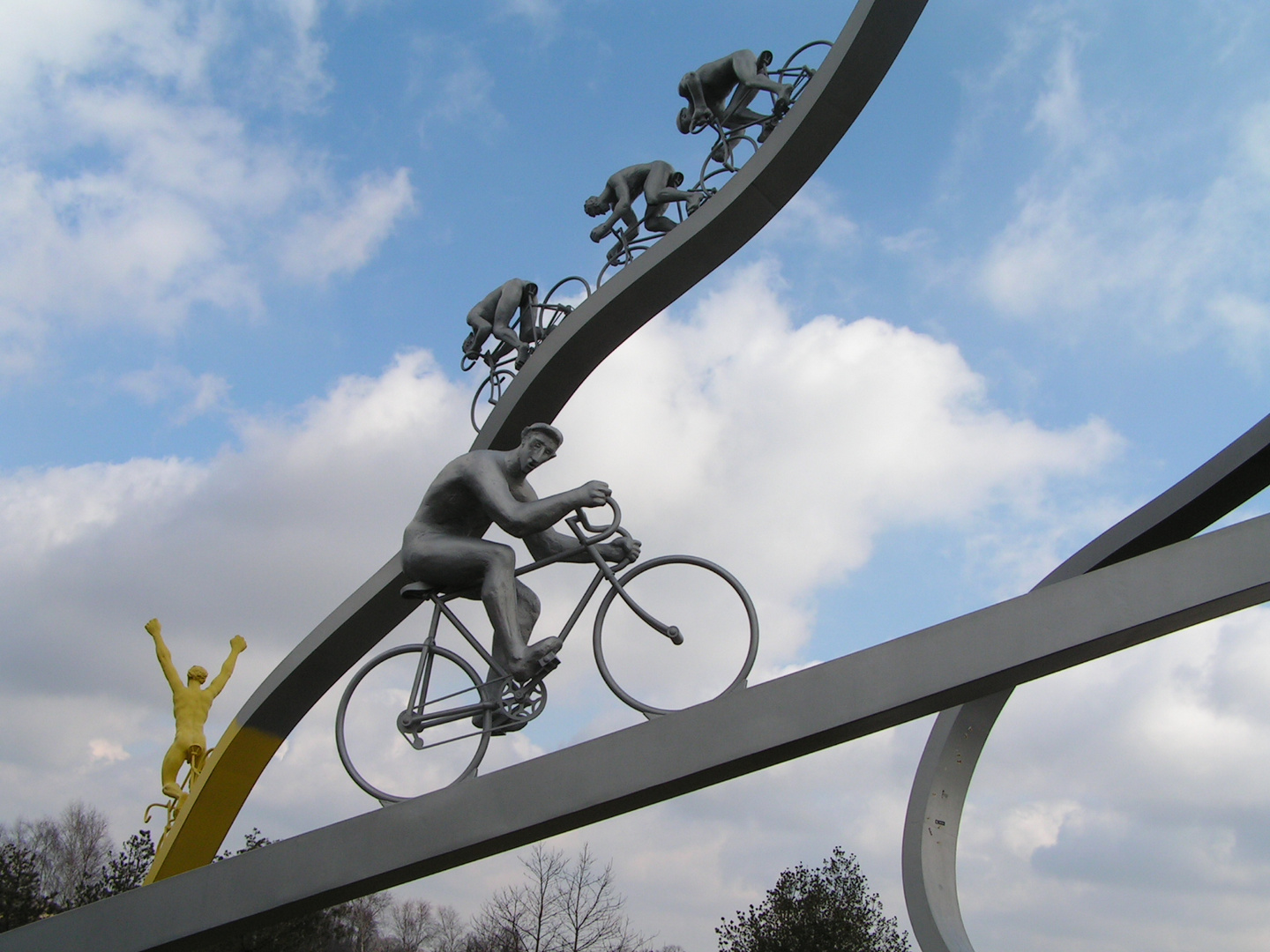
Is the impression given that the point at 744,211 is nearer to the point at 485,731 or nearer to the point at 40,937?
the point at 485,731

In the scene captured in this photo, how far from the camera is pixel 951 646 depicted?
505cm

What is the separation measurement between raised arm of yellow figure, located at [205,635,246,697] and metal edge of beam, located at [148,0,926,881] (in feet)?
2.21

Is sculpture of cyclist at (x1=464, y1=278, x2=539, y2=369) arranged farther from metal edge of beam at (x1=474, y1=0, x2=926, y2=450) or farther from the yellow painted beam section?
the yellow painted beam section

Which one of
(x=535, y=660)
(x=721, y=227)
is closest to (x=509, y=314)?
(x=721, y=227)

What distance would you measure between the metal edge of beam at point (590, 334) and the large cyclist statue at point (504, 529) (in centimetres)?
445

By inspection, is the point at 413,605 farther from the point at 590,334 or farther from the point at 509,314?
the point at 590,334

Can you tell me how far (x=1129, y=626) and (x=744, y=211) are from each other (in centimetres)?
641

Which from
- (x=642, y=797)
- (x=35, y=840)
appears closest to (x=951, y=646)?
(x=642, y=797)

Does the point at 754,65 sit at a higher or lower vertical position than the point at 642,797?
higher

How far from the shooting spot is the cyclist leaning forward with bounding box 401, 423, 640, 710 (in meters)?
6.08

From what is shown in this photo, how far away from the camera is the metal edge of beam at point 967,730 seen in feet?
28.2

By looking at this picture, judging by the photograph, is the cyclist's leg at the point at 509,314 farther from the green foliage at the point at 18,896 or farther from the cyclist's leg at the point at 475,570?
the green foliage at the point at 18,896

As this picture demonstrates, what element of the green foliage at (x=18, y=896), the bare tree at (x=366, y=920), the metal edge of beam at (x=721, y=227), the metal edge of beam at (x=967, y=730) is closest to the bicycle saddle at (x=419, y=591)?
the metal edge of beam at (x=721, y=227)

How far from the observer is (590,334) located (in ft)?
35.8
